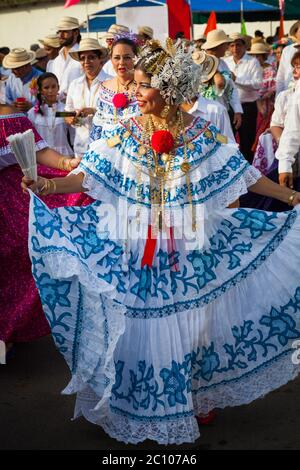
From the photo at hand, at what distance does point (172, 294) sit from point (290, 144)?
2.30m

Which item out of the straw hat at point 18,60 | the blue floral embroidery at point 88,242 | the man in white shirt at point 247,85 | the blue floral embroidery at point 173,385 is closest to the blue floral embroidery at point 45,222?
the blue floral embroidery at point 88,242

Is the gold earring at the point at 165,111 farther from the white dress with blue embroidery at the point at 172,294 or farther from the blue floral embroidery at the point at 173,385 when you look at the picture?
the blue floral embroidery at the point at 173,385

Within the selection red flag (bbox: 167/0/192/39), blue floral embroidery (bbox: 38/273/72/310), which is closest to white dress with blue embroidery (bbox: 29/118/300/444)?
blue floral embroidery (bbox: 38/273/72/310)

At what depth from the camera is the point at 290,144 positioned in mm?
5711

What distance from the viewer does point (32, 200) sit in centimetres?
377

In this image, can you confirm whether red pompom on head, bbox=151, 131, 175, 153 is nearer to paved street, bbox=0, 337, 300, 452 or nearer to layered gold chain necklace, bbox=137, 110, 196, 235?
layered gold chain necklace, bbox=137, 110, 196, 235

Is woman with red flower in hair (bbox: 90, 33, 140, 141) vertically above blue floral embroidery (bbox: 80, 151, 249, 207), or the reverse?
blue floral embroidery (bbox: 80, 151, 249, 207)

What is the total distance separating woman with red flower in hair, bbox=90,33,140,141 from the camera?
238 inches

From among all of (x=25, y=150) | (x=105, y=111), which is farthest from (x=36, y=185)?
(x=105, y=111)

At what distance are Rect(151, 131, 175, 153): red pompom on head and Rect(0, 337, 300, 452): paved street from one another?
1.37 meters

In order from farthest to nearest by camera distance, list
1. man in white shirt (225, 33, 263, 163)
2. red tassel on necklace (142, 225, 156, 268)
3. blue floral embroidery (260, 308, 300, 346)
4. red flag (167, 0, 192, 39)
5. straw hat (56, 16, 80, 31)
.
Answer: man in white shirt (225, 33, 263, 163) → straw hat (56, 16, 80, 31) → red flag (167, 0, 192, 39) → blue floral embroidery (260, 308, 300, 346) → red tassel on necklace (142, 225, 156, 268)

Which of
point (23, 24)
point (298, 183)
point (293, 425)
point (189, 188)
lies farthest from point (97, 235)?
point (23, 24)
